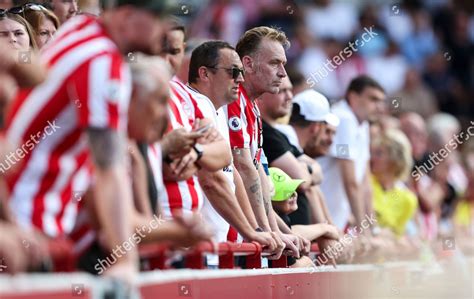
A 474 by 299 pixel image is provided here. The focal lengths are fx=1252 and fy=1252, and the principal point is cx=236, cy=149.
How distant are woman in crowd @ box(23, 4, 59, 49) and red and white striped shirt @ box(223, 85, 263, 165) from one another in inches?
50.8

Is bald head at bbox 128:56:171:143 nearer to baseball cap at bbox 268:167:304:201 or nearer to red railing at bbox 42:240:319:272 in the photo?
red railing at bbox 42:240:319:272

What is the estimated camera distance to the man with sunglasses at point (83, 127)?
4582 mm

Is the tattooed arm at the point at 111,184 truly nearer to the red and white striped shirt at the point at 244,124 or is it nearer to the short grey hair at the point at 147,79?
the short grey hair at the point at 147,79

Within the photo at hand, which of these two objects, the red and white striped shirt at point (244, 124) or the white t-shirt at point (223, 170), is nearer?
the white t-shirt at point (223, 170)

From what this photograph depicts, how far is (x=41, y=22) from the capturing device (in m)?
8.52

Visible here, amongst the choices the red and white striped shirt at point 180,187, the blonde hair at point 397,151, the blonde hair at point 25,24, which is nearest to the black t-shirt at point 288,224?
the red and white striped shirt at point 180,187

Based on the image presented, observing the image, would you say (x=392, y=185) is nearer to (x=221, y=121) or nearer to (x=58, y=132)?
(x=221, y=121)

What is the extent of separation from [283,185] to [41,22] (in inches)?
85.4

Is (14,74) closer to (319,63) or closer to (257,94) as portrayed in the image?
(257,94)

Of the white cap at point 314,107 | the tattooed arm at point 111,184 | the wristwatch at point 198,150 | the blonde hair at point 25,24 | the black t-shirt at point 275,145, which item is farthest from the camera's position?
the white cap at point 314,107

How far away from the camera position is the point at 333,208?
11.5 m

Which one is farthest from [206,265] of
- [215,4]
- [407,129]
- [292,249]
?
[215,4]

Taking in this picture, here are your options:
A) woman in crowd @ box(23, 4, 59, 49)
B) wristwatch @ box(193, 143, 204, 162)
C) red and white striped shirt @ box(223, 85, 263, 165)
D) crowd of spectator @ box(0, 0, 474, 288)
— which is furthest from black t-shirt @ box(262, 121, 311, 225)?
wristwatch @ box(193, 143, 204, 162)

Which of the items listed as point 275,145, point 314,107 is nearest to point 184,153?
point 275,145
